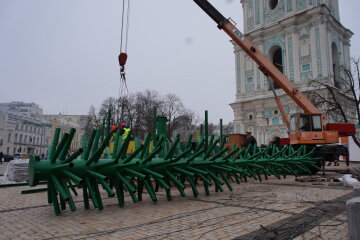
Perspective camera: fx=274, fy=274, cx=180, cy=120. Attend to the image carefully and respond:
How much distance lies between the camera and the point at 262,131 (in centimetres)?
3162

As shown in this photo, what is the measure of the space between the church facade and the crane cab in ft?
55.8

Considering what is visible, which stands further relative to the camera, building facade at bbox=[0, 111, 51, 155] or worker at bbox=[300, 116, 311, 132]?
building facade at bbox=[0, 111, 51, 155]

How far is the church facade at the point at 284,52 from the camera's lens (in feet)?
95.5

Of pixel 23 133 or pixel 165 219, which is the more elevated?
pixel 23 133

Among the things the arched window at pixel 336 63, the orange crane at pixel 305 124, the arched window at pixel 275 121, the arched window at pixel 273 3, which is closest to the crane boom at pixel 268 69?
the orange crane at pixel 305 124

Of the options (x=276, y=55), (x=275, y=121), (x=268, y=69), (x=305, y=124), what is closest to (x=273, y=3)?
(x=276, y=55)

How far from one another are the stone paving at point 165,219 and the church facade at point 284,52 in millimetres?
25751

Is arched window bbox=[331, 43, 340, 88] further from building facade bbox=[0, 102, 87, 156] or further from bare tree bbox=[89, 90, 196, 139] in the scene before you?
building facade bbox=[0, 102, 87, 156]

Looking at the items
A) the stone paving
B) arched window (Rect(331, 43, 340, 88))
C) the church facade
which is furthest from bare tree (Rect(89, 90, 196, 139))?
the stone paving

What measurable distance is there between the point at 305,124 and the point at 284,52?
2248 centimetres

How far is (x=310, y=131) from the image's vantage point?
11688 millimetres

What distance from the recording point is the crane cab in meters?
11.4

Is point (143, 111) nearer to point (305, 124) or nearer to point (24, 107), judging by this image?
point (305, 124)

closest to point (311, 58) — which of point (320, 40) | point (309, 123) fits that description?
point (320, 40)
